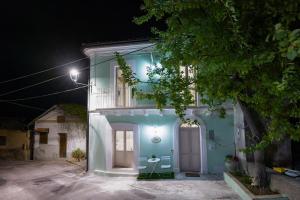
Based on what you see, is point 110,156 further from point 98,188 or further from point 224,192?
point 224,192

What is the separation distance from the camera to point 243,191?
315 inches

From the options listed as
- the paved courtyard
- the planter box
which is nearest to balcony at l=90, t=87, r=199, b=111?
the paved courtyard

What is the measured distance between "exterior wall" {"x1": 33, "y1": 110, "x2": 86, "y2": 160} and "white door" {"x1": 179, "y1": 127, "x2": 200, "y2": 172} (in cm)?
912

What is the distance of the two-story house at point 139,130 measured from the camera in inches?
482

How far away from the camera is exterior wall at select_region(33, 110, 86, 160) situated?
19219 millimetres

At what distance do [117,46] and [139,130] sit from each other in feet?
14.8

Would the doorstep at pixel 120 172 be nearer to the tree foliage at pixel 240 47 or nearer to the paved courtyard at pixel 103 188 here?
the paved courtyard at pixel 103 188

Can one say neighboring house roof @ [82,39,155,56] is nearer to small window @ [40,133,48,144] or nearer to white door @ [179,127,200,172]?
white door @ [179,127,200,172]

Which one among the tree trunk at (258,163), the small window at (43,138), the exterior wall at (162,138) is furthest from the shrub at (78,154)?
the tree trunk at (258,163)

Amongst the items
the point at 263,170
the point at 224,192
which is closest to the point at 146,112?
the point at 224,192

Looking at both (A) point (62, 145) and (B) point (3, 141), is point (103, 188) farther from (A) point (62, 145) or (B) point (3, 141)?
→ (B) point (3, 141)

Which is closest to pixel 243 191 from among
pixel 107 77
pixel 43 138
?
pixel 107 77

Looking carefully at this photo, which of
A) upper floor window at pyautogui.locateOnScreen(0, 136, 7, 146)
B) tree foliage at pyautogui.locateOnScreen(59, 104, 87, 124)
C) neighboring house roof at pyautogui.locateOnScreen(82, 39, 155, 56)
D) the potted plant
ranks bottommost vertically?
the potted plant

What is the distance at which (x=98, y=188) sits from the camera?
10375 mm
